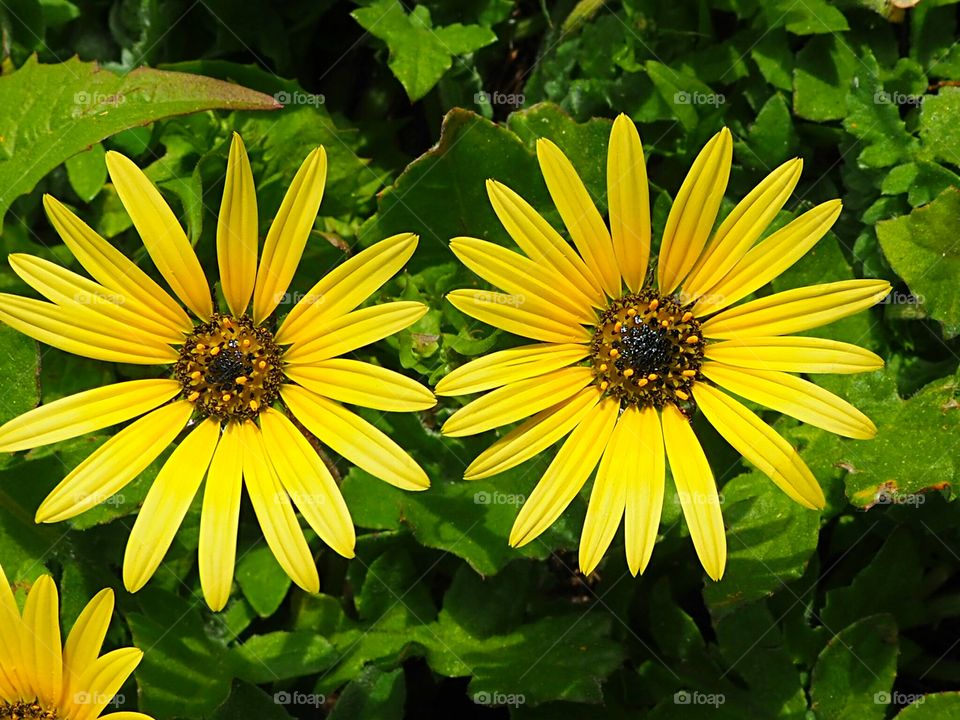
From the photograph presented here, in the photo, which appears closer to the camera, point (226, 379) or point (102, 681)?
point (102, 681)

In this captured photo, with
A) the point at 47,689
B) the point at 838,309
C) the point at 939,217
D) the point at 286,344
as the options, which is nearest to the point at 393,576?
the point at 286,344

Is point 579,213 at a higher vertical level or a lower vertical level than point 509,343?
higher

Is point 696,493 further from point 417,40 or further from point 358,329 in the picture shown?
point 417,40

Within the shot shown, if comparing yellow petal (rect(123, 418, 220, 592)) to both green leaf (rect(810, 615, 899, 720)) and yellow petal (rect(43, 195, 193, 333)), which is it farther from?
green leaf (rect(810, 615, 899, 720))

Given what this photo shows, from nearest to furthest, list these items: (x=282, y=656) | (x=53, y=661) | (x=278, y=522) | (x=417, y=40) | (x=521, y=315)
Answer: (x=278, y=522) → (x=521, y=315) → (x=53, y=661) → (x=282, y=656) → (x=417, y=40)

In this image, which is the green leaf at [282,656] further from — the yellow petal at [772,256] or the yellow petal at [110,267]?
the yellow petal at [772,256]

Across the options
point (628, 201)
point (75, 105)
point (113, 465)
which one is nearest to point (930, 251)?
point (628, 201)

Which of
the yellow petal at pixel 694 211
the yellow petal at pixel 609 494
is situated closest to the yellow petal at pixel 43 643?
the yellow petal at pixel 609 494
